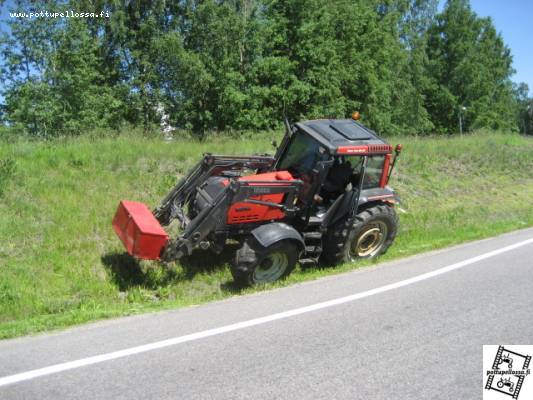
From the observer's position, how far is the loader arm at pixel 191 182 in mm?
7379

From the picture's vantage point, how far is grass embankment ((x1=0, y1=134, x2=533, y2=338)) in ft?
19.8

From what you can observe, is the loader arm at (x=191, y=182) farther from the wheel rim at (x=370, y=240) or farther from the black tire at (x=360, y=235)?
the wheel rim at (x=370, y=240)

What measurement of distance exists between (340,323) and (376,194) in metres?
3.32

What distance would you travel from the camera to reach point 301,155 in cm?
752


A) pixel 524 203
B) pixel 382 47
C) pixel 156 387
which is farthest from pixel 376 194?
pixel 382 47

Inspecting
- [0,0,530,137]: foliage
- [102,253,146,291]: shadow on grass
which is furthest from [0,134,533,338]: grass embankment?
[0,0,530,137]: foliage

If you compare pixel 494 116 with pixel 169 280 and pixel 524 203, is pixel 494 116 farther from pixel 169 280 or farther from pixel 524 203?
pixel 169 280

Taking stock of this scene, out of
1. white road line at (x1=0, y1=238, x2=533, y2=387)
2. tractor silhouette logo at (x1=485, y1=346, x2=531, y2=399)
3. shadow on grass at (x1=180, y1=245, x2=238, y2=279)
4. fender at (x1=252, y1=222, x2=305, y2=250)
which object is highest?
fender at (x1=252, y1=222, x2=305, y2=250)

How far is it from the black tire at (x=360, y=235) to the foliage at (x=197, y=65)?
13.4 meters

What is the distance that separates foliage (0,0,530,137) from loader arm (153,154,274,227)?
11.6 meters

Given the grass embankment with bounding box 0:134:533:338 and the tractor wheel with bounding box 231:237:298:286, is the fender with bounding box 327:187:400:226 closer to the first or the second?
the grass embankment with bounding box 0:134:533:338

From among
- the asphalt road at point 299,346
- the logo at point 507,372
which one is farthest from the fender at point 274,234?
the logo at point 507,372

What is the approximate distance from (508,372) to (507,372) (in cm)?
2

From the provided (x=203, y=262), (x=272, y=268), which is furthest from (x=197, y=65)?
(x=272, y=268)
